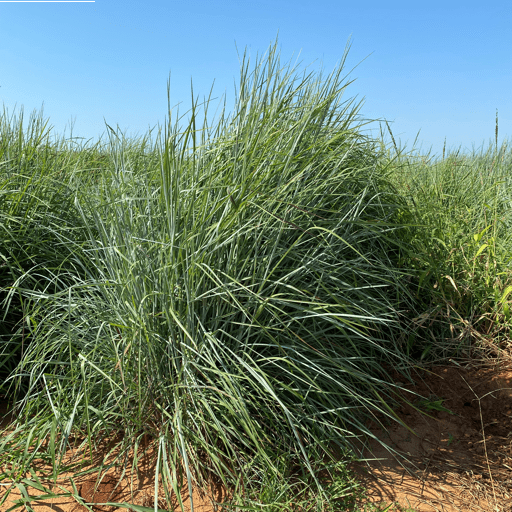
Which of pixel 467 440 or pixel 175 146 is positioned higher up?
pixel 175 146

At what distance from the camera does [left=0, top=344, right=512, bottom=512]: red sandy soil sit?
1604 millimetres

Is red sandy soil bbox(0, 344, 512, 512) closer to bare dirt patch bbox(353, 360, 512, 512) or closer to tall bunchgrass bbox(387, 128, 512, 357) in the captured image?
bare dirt patch bbox(353, 360, 512, 512)

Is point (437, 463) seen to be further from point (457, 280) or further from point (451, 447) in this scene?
point (457, 280)

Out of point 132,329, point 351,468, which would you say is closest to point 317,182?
point 132,329

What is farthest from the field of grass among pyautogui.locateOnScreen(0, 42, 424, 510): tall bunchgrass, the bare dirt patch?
the bare dirt patch

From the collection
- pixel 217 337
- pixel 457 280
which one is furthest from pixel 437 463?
pixel 457 280

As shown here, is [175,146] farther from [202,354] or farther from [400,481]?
[400,481]

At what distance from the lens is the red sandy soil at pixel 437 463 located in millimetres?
1604

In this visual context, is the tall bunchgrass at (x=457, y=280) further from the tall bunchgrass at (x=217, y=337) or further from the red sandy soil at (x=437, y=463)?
the tall bunchgrass at (x=217, y=337)

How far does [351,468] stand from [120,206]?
144cm

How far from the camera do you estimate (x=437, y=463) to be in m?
1.92

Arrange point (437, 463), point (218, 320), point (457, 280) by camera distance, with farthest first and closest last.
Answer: point (457, 280), point (437, 463), point (218, 320)

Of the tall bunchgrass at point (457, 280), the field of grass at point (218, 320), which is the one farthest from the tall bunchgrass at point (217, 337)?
the tall bunchgrass at point (457, 280)

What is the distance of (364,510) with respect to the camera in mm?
1568
